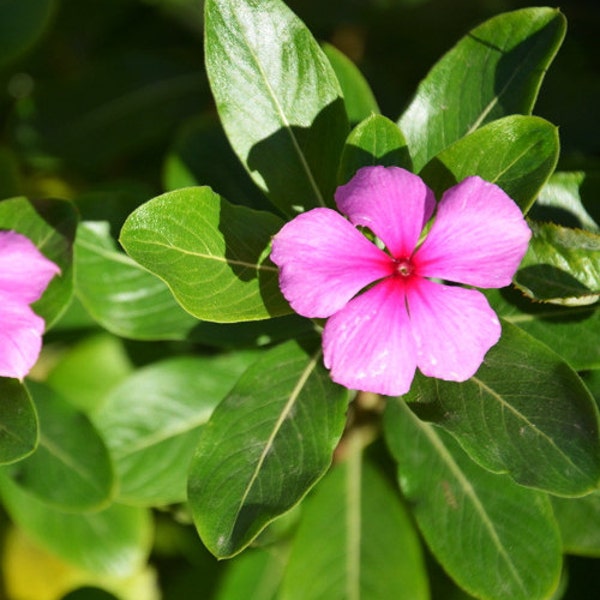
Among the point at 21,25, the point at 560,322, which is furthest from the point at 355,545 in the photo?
the point at 21,25

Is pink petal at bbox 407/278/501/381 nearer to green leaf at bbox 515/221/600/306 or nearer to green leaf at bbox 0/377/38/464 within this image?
green leaf at bbox 515/221/600/306

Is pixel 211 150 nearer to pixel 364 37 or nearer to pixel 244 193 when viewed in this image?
pixel 244 193

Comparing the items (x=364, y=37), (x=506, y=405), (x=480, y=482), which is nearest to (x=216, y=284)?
(x=506, y=405)

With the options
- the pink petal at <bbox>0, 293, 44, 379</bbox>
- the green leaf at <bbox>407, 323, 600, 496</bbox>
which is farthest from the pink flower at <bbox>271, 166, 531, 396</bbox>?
the pink petal at <bbox>0, 293, 44, 379</bbox>

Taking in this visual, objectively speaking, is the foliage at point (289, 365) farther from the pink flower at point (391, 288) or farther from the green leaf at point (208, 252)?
the pink flower at point (391, 288)

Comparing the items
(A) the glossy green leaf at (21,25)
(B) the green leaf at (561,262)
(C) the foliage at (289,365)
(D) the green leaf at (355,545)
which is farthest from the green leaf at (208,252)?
(A) the glossy green leaf at (21,25)

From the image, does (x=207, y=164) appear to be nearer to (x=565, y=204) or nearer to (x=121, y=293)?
(x=121, y=293)
